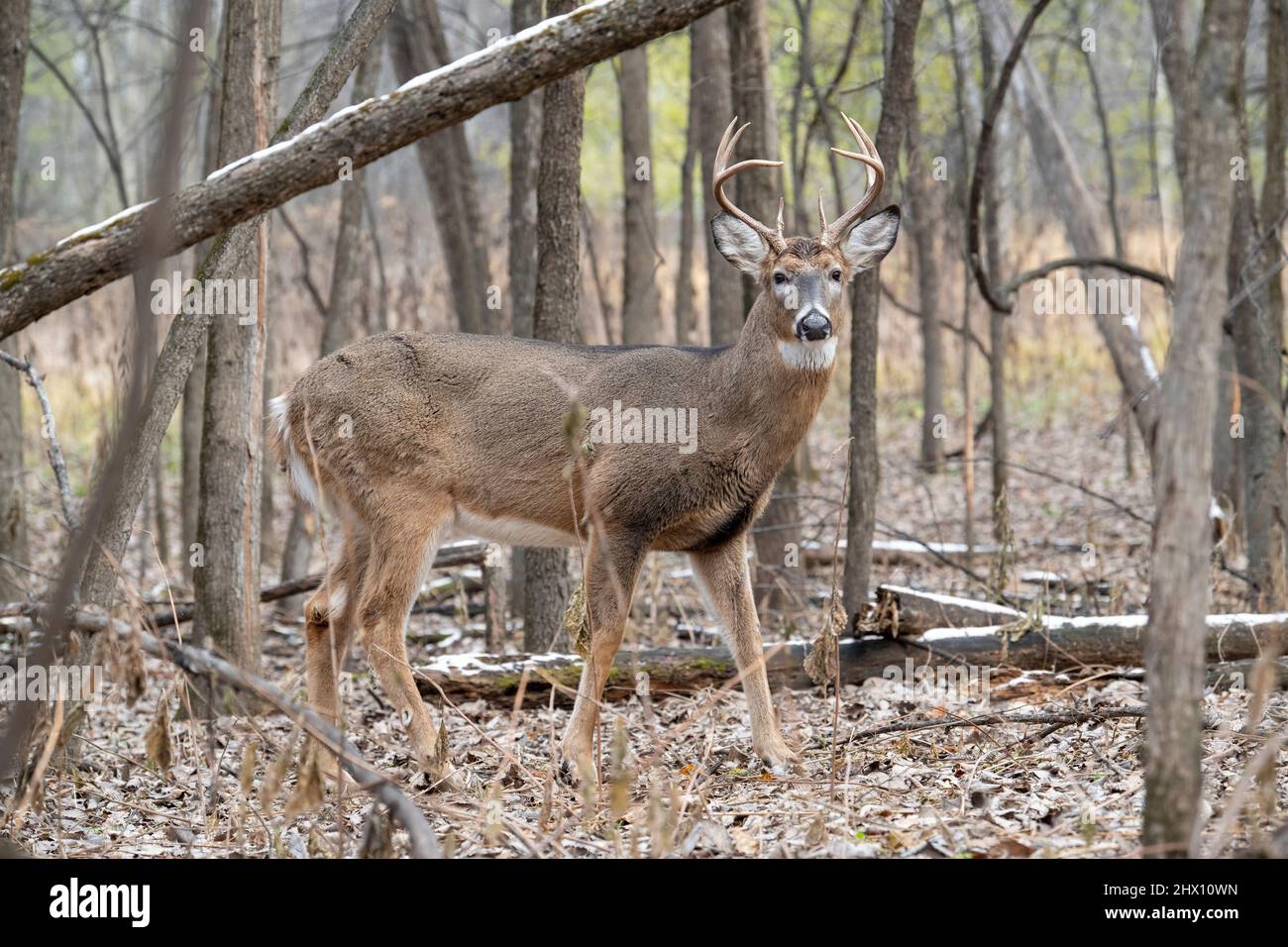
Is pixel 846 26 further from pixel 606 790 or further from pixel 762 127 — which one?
pixel 606 790

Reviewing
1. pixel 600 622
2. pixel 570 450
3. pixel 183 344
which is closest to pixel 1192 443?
pixel 600 622

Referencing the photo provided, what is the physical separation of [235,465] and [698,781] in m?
3.29

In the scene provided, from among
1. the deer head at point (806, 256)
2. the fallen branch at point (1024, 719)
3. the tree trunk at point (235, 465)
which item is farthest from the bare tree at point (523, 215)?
the fallen branch at point (1024, 719)

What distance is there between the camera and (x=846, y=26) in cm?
1445

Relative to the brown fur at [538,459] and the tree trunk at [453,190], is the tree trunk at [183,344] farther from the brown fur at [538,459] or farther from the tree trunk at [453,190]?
the tree trunk at [453,190]

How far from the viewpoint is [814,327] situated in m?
5.80

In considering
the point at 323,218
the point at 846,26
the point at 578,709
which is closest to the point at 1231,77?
the point at 578,709

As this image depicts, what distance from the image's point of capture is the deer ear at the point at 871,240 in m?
6.30

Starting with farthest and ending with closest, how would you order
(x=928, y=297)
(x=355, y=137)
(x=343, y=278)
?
(x=928, y=297), (x=343, y=278), (x=355, y=137)

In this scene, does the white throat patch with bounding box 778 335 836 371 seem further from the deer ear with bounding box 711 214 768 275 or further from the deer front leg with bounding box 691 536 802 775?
the deer front leg with bounding box 691 536 802 775

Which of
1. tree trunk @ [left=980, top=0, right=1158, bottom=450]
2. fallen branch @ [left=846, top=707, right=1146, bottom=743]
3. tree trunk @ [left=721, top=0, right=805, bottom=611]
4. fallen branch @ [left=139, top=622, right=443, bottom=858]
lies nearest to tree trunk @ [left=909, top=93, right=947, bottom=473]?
tree trunk @ [left=980, top=0, right=1158, bottom=450]

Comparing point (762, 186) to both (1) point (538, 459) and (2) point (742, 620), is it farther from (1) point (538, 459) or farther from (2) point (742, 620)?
(2) point (742, 620)

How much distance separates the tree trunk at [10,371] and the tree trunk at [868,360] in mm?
5114
